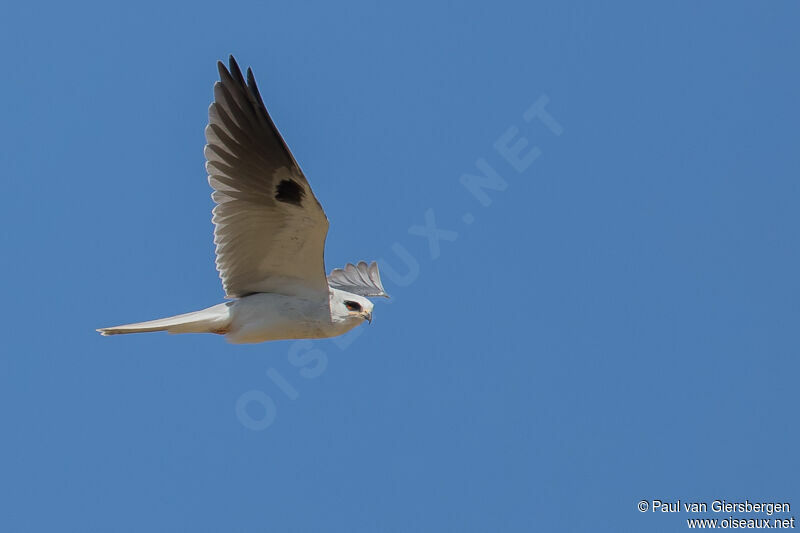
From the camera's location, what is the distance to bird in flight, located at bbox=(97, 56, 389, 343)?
27.7ft

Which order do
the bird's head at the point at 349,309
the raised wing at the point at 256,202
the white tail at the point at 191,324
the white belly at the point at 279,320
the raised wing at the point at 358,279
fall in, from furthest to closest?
the raised wing at the point at 358,279 → the bird's head at the point at 349,309 → the white belly at the point at 279,320 → the raised wing at the point at 256,202 → the white tail at the point at 191,324

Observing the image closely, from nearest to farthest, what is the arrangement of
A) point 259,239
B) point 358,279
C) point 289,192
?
1. point 289,192
2. point 259,239
3. point 358,279

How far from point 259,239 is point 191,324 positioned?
894 millimetres

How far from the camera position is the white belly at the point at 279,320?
29.1 feet

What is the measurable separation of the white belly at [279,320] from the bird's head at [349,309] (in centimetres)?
4

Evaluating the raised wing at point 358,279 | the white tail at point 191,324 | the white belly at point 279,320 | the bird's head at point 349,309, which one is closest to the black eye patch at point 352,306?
the bird's head at point 349,309

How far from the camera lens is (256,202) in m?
8.67

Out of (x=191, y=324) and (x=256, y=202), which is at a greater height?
(x=256, y=202)

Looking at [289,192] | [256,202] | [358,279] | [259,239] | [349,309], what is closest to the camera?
[289,192]

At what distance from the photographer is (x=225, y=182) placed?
8.69 m

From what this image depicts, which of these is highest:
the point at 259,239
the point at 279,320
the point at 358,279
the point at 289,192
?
the point at 358,279

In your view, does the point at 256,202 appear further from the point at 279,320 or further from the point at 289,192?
the point at 279,320

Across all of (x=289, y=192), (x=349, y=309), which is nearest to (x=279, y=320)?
(x=349, y=309)

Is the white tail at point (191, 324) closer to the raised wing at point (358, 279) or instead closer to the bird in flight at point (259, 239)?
the bird in flight at point (259, 239)
